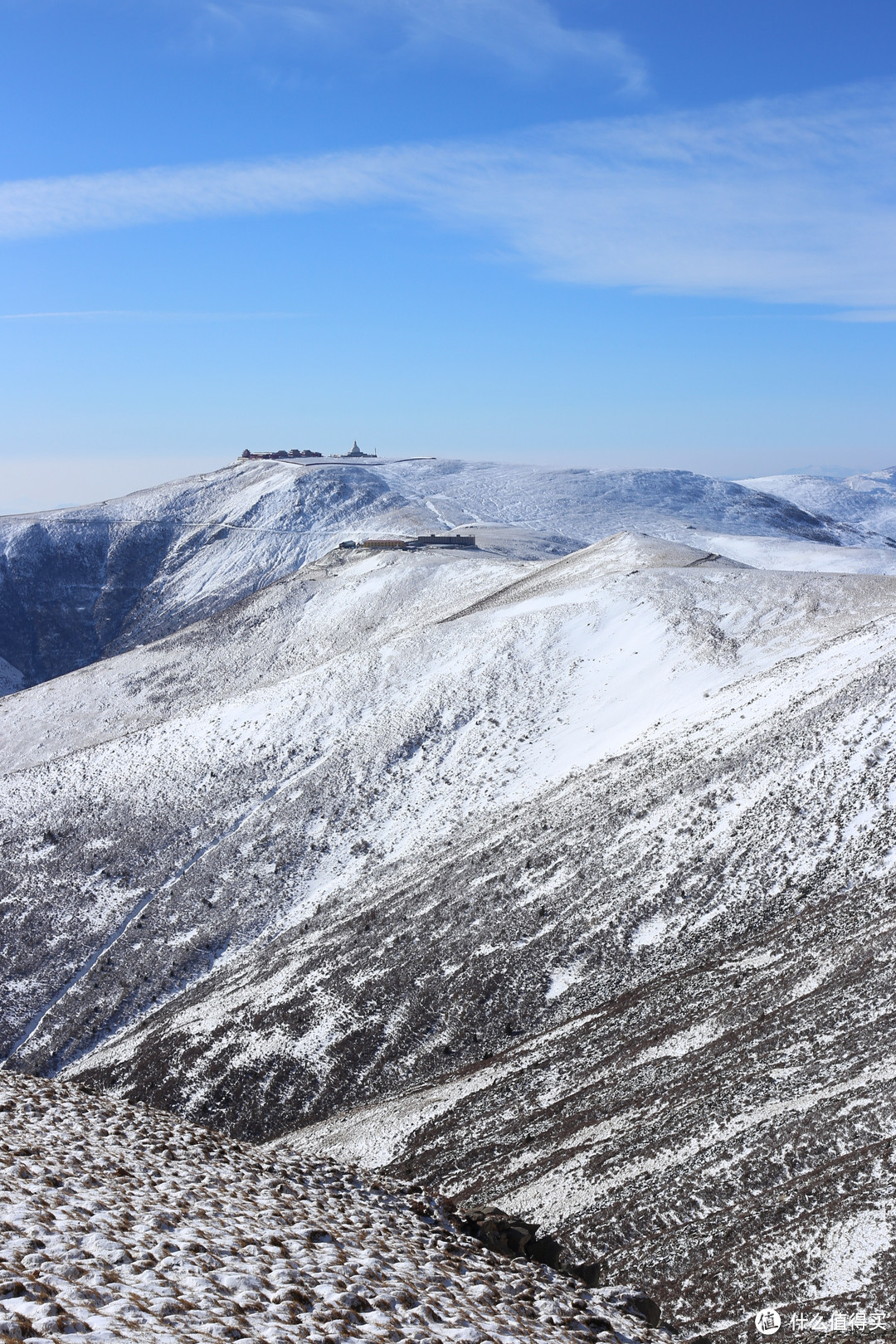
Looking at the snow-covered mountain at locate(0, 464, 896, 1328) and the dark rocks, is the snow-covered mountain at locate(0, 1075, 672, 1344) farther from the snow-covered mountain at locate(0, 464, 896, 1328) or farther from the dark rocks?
the snow-covered mountain at locate(0, 464, 896, 1328)

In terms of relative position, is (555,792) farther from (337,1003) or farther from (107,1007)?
(107,1007)

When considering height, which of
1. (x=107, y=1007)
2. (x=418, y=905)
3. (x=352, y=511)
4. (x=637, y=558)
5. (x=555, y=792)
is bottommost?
(x=107, y=1007)

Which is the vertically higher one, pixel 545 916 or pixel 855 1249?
pixel 545 916

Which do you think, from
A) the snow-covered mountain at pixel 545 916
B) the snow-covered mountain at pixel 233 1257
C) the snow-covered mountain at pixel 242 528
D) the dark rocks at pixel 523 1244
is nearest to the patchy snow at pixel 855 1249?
the snow-covered mountain at pixel 545 916

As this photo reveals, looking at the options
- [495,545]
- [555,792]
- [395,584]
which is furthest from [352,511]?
[555,792]

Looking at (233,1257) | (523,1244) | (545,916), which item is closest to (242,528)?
(545,916)

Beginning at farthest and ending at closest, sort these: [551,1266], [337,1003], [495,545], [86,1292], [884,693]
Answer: [495,545] → [884,693] → [337,1003] → [551,1266] → [86,1292]

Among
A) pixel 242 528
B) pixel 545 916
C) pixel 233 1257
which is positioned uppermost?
pixel 242 528

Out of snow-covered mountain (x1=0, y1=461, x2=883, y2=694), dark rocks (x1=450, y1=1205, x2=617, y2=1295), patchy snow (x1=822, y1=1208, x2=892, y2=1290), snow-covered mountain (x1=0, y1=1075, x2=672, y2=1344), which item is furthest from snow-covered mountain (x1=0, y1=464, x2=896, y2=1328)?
A: snow-covered mountain (x1=0, y1=461, x2=883, y2=694)

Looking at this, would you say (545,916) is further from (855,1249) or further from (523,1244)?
(523,1244)
